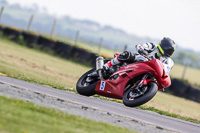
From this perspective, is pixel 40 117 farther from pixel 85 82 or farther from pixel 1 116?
pixel 85 82

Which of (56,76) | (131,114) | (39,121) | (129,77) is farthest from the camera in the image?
(56,76)

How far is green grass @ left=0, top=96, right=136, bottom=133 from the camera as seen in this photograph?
458 cm

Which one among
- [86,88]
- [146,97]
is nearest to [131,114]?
[146,97]

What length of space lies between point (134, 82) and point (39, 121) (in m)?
3.57

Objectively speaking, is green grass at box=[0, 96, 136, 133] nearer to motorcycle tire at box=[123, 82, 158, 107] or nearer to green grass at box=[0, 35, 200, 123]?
motorcycle tire at box=[123, 82, 158, 107]

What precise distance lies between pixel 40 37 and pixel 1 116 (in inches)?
888

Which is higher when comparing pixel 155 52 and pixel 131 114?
pixel 155 52

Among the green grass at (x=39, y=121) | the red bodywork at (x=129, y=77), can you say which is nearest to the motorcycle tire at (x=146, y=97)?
the red bodywork at (x=129, y=77)

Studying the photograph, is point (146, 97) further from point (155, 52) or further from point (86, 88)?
point (86, 88)

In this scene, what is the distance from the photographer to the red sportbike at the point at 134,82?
7.84 metres

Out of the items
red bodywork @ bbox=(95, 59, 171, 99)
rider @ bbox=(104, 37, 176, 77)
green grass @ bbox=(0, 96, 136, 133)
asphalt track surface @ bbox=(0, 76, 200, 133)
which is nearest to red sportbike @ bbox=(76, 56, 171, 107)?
red bodywork @ bbox=(95, 59, 171, 99)

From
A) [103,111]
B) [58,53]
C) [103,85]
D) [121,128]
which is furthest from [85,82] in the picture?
[58,53]

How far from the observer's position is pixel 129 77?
817cm

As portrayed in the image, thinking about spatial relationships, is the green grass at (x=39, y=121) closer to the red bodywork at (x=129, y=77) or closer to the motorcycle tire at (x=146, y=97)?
the motorcycle tire at (x=146, y=97)
